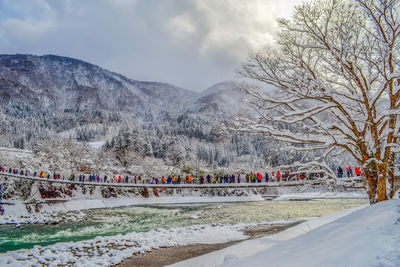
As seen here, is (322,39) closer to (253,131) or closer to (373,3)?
(373,3)

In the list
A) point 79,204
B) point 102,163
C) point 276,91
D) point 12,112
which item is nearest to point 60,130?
point 12,112

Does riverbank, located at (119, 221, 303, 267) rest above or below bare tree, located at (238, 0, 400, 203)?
below

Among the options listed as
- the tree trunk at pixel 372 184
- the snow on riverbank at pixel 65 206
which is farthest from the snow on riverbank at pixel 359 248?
the snow on riverbank at pixel 65 206

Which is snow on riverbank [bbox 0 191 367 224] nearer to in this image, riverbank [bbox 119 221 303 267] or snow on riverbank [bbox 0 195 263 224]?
snow on riverbank [bbox 0 195 263 224]

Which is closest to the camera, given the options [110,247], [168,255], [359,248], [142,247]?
[359,248]

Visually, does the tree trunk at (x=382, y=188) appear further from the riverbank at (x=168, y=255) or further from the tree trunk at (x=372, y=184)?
the riverbank at (x=168, y=255)

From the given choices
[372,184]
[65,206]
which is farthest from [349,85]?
[65,206]

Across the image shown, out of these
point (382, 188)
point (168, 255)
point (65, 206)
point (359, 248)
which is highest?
point (382, 188)

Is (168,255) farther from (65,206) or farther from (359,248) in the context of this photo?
(65,206)

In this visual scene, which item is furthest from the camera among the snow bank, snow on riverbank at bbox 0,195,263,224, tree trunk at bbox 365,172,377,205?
snow on riverbank at bbox 0,195,263,224

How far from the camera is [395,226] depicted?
335 cm

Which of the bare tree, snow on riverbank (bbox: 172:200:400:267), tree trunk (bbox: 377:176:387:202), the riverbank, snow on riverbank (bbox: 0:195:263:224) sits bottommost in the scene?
snow on riverbank (bbox: 0:195:263:224)

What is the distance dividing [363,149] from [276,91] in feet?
9.22

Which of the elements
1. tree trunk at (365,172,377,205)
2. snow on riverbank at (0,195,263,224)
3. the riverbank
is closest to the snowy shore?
the riverbank
